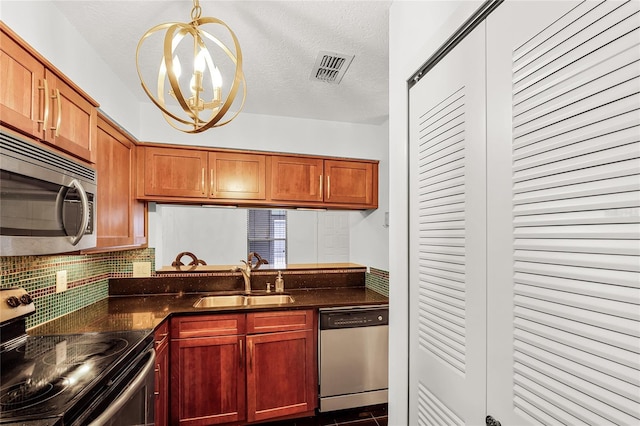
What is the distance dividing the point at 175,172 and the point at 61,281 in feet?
3.57

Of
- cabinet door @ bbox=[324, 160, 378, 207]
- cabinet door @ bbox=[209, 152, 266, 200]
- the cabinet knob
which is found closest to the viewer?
the cabinet knob

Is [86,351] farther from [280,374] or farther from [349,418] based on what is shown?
[349,418]

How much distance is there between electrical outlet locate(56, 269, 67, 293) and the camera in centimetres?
203

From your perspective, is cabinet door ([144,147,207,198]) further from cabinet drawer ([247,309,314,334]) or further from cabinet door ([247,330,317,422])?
cabinet door ([247,330,317,422])

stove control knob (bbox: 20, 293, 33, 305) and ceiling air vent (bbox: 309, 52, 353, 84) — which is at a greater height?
ceiling air vent (bbox: 309, 52, 353, 84)

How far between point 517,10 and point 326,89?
1.80 m

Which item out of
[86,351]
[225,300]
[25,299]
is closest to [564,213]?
[86,351]

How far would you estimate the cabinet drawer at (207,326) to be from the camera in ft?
7.48

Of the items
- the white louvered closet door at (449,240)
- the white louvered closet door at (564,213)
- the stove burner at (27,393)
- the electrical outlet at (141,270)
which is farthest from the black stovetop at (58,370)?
the white louvered closet door at (564,213)

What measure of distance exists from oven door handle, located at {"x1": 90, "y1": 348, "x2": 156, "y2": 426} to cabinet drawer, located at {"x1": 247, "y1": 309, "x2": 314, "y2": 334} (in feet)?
2.45

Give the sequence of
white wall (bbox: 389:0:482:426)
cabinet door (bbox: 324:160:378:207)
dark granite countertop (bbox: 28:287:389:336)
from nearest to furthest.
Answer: white wall (bbox: 389:0:482:426) < dark granite countertop (bbox: 28:287:389:336) < cabinet door (bbox: 324:160:378:207)

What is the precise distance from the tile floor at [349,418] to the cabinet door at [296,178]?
5.82ft

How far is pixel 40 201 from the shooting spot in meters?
1.23

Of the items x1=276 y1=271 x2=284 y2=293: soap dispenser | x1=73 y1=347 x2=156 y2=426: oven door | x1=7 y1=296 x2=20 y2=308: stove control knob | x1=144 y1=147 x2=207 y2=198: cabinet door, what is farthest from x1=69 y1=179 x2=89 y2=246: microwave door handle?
x1=276 y1=271 x2=284 y2=293: soap dispenser
